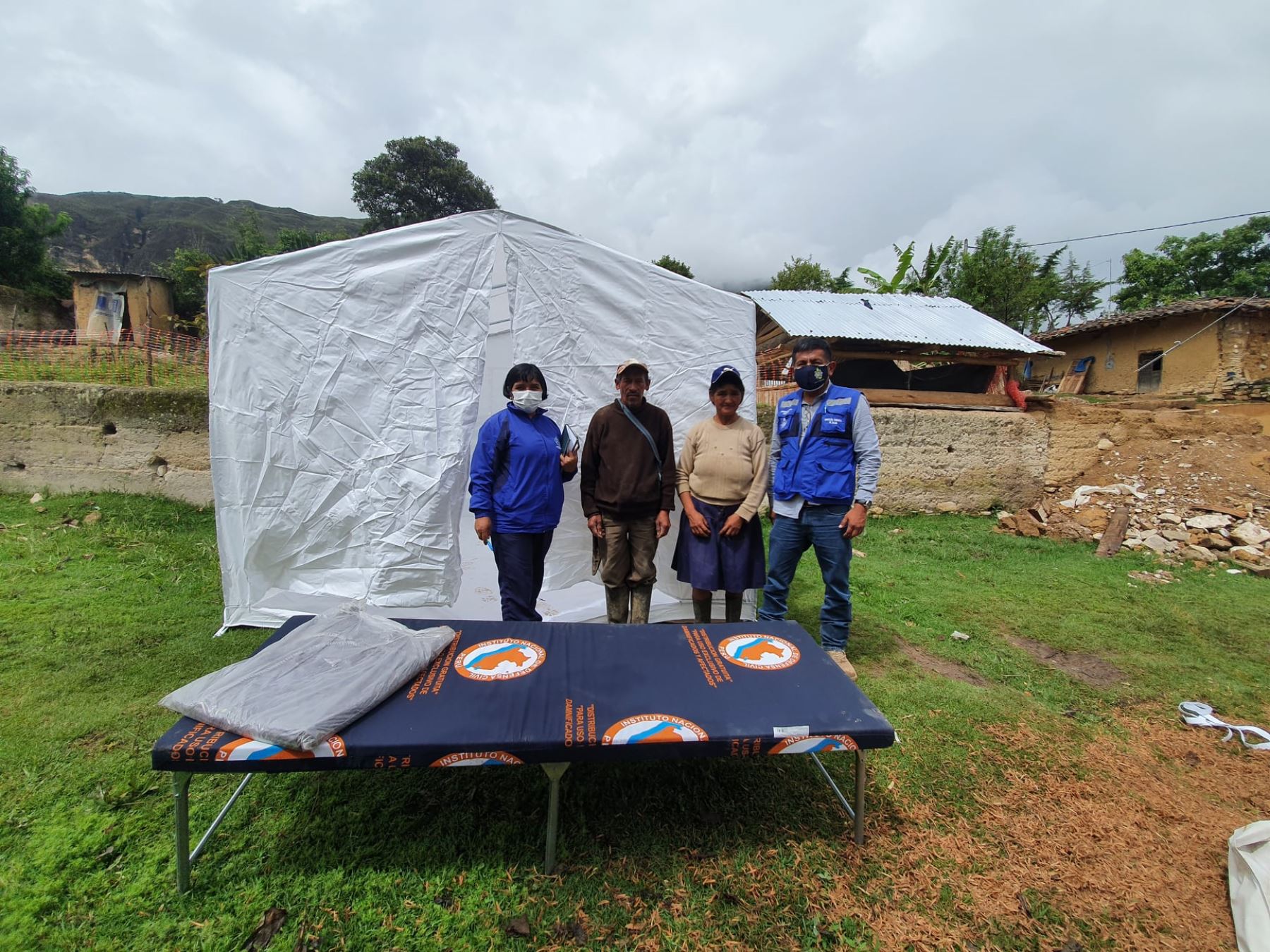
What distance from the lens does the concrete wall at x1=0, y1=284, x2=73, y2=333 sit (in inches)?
577

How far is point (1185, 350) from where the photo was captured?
10797mm

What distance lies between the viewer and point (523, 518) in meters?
2.76

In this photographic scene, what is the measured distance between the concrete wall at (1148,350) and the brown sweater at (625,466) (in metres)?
12.3

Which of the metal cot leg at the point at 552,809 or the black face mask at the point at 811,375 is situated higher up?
the black face mask at the point at 811,375

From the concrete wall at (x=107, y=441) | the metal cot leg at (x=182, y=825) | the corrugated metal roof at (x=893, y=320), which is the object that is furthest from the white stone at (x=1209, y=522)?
the concrete wall at (x=107, y=441)

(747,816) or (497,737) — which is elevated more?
(497,737)

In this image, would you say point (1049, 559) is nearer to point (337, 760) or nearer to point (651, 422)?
point (651, 422)

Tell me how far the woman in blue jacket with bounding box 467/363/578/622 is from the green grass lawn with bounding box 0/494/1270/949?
37.6 inches

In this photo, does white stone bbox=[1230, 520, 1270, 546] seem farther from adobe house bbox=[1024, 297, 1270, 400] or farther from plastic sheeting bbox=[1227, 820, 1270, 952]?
plastic sheeting bbox=[1227, 820, 1270, 952]

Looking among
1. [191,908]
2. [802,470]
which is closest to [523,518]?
[802,470]

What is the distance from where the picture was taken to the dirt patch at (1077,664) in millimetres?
3074

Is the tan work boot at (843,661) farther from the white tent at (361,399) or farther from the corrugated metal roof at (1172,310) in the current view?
the corrugated metal roof at (1172,310)

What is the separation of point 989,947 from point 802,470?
6.43 ft

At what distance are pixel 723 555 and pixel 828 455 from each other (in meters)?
0.80
